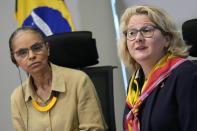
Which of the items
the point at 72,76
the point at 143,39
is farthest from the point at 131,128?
the point at 72,76

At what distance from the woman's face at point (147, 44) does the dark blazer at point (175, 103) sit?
14cm

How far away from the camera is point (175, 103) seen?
1109 millimetres

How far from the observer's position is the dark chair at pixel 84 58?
175 centimetres

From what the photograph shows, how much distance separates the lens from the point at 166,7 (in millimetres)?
2080

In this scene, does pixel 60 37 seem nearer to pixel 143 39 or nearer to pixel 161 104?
pixel 143 39

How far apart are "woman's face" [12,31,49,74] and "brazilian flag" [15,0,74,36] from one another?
→ 98 centimetres

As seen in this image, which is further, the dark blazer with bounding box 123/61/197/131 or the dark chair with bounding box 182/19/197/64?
the dark chair with bounding box 182/19/197/64

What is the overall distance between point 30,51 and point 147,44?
79 cm

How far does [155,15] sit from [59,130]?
0.89 m

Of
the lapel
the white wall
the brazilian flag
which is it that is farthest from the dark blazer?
the brazilian flag

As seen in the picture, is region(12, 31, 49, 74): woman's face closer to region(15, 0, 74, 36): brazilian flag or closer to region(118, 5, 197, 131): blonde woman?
region(118, 5, 197, 131): blonde woman

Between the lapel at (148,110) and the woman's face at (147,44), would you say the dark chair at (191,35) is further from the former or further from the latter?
the lapel at (148,110)

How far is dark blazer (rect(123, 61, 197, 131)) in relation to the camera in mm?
1053

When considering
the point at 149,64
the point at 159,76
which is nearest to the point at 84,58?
the point at 149,64
